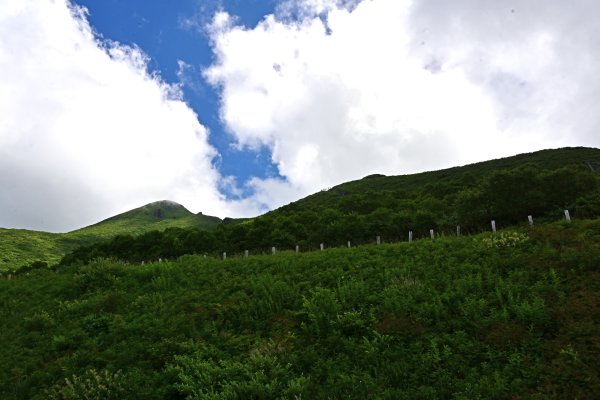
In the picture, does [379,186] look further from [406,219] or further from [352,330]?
[352,330]

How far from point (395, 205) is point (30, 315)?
45984 mm

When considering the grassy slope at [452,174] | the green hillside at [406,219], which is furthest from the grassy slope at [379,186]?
the green hillside at [406,219]

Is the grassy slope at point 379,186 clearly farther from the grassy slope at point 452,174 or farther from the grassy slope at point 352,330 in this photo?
the grassy slope at point 352,330

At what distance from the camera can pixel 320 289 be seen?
15.9 metres

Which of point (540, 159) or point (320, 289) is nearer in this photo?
point (320, 289)

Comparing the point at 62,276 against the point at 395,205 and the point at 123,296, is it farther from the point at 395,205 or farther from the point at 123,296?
the point at 395,205

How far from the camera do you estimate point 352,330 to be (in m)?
12.7

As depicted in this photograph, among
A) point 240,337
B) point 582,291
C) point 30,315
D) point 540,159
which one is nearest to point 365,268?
Answer: point 240,337

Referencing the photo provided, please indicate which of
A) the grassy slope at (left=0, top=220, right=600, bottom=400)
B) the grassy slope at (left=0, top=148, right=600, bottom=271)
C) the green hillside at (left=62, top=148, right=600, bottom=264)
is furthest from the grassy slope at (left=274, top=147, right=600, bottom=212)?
the grassy slope at (left=0, top=220, right=600, bottom=400)

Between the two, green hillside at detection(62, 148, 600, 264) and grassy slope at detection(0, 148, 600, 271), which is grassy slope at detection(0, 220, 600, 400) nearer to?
green hillside at detection(62, 148, 600, 264)

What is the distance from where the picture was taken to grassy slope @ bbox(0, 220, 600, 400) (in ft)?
32.3

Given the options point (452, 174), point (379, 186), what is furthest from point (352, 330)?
point (379, 186)

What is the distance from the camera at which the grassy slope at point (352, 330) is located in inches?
388

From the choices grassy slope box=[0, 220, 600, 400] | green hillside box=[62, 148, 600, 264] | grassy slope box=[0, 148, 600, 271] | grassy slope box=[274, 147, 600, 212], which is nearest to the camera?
grassy slope box=[0, 220, 600, 400]
